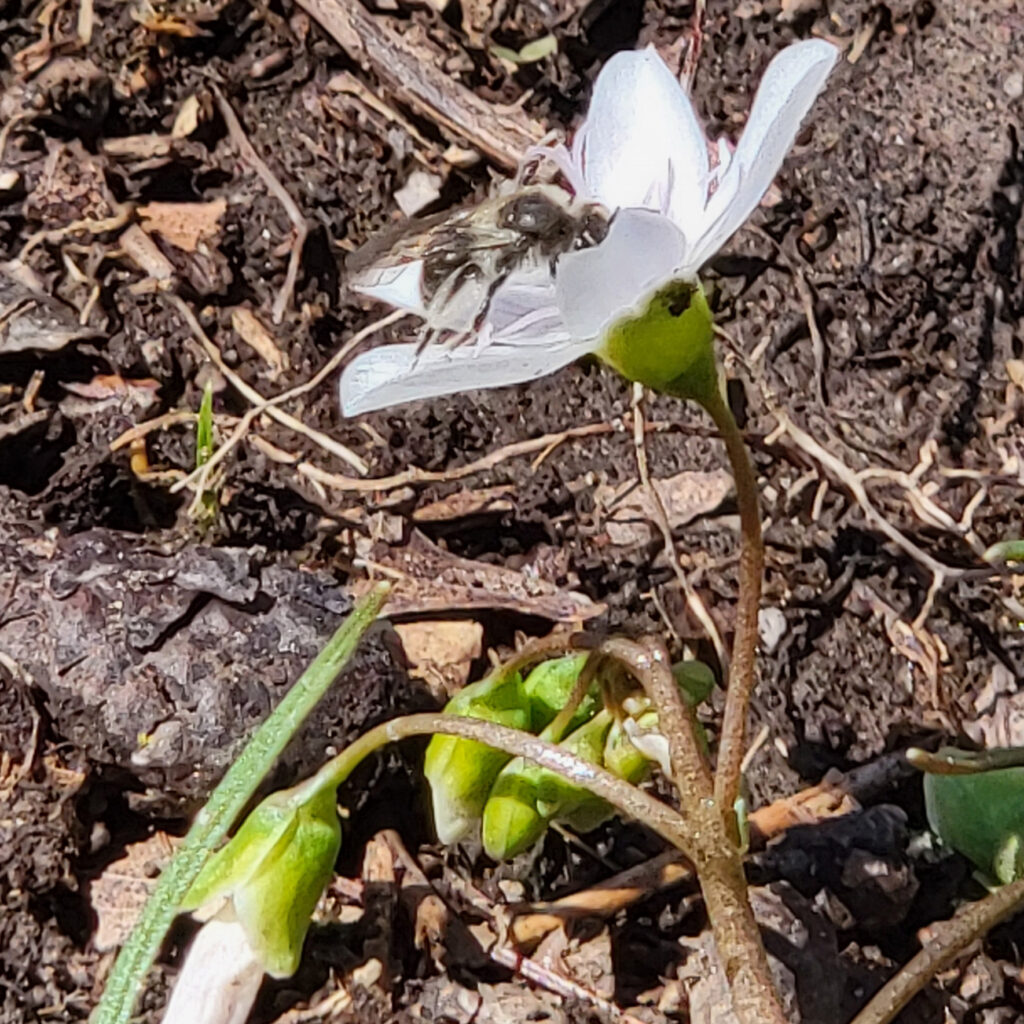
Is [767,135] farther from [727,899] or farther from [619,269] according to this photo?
[727,899]

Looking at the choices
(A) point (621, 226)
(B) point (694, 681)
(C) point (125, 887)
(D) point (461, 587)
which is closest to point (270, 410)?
(D) point (461, 587)

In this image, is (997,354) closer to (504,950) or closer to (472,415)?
(472,415)

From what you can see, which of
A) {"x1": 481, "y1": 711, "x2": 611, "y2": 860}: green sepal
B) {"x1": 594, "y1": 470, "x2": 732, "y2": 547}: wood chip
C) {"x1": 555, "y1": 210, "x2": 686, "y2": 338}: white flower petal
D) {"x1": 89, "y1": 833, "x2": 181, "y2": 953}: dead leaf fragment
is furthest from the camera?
{"x1": 594, "y1": 470, "x2": 732, "y2": 547}: wood chip

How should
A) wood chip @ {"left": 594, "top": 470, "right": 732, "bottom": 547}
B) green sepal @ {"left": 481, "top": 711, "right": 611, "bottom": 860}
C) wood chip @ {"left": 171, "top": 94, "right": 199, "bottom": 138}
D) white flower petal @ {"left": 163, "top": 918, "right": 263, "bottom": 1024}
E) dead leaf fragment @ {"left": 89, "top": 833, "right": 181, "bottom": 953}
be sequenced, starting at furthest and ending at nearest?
wood chip @ {"left": 171, "top": 94, "right": 199, "bottom": 138}, wood chip @ {"left": 594, "top": 470, "right": 732, "bottom": 547}, dead leaf fragment @ {"left": 89, "top": 833, "right": 181, "bottom": 953}, green sepal @ {"left": 481, "top": 711, "right": 611, "bottom": 860}, white flower petal @ {"left": 163, "top": 918, "right": 263, "bottom": 1024}

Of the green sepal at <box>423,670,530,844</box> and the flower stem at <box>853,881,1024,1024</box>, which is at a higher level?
the green sepal at <box>423,670,530,844</box>

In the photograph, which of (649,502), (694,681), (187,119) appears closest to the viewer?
(694,681)

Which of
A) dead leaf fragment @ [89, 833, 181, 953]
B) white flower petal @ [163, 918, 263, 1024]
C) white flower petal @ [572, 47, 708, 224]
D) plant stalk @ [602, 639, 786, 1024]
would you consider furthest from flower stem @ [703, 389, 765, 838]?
dead leaf fragment @ [89, 833, 181, 953]

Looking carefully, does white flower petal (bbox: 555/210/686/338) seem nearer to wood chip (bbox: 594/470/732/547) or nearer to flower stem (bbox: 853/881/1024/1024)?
flower stem (bbox: 853/881/1024/1024)
